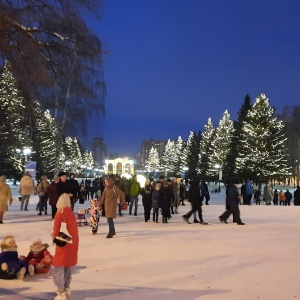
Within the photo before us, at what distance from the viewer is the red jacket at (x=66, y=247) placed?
6684 millimetres

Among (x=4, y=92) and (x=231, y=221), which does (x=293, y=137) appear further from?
(x=231, y=221)

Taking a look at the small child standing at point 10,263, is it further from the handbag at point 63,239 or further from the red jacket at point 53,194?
the red jacket at point 53,194

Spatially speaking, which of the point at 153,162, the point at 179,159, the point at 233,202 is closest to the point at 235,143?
the point at 179,159

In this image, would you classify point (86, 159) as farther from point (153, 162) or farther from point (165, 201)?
point (165, 201)

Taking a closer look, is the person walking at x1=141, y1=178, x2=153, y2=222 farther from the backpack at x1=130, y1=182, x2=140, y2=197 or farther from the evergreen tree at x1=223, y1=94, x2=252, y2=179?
the evergreen tree at x1=223, y1=94, x2=252, y2=179

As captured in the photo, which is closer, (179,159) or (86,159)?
(179,159)

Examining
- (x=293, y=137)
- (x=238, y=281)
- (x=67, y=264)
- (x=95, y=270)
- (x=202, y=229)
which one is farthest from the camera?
(x=293, y=137)

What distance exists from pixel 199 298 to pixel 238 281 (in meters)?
1.31

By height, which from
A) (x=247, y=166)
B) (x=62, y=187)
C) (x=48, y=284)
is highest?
(x=247, y=166)

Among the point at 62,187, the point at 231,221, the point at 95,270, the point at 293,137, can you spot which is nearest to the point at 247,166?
the point at 293,137

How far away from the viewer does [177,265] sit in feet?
30.4

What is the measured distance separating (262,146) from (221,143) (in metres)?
22.9

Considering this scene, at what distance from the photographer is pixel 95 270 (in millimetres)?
8812

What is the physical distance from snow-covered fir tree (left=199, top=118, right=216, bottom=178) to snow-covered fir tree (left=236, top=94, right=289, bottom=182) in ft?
67.1
